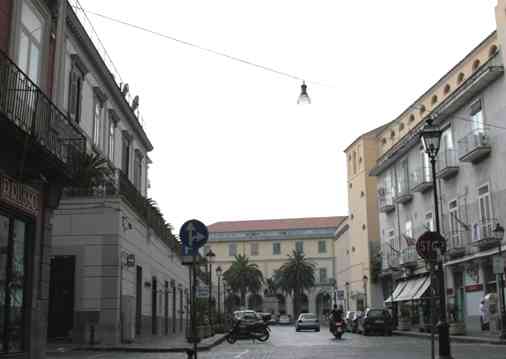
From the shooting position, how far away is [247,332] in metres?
30.9

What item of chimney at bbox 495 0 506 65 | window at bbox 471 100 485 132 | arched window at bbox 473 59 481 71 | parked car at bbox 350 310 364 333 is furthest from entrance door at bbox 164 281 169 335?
chimney at bbox 495 0 506 65

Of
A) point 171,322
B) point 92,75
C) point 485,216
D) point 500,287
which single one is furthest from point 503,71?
point 171,322

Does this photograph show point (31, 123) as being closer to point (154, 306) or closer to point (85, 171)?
point (85, 171)

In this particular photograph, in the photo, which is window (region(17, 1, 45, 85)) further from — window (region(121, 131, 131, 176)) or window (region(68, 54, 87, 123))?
window (region(121, 131, 131, 176))

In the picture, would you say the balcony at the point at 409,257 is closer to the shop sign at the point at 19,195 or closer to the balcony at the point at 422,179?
the balcony at the point at 422,179

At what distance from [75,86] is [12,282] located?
1365 centimetres

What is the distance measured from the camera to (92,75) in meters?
28.2

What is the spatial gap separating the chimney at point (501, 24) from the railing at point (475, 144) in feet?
12.1

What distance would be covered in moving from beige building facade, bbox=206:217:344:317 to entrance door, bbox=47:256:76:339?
81.0 meters

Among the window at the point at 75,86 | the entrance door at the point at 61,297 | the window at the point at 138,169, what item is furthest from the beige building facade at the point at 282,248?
the window at the point at 75,86

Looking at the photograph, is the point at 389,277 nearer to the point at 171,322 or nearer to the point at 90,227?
the point at 171,322

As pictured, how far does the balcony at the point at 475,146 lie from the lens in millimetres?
33406

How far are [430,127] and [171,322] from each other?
1085 inches

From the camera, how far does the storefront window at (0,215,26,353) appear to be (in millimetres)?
13031
